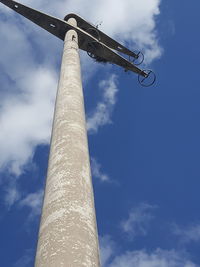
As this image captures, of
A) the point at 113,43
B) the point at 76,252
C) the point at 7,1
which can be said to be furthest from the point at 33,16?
the point at 76,252

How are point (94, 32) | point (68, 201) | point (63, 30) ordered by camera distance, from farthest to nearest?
point (94, 32), point (63, 30), point (68, 201)

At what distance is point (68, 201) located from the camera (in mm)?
6273

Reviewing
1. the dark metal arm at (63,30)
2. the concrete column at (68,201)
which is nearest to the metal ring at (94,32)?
the dark metal arm at (63,30)

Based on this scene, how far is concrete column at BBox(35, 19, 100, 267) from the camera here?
17.5 feet

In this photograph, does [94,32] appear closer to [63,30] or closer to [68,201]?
[63,30]

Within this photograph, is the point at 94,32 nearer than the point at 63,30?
No

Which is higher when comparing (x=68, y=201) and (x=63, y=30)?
(x=63, y=30)

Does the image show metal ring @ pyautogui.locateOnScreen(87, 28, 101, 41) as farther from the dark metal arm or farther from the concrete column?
the concrete column

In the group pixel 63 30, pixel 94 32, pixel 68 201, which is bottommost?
pixel 68 201

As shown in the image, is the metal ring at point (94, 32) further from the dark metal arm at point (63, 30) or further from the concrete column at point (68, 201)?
the concrete column at point (68, 201)

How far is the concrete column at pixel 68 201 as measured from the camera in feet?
17.5

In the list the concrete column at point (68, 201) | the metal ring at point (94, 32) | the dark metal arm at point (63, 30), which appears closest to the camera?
the concrete column at point (68, 201)

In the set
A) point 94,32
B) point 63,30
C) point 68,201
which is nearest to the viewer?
point 68,201

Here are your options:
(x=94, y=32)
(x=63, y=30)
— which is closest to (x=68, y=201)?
(x=63, y=30)
